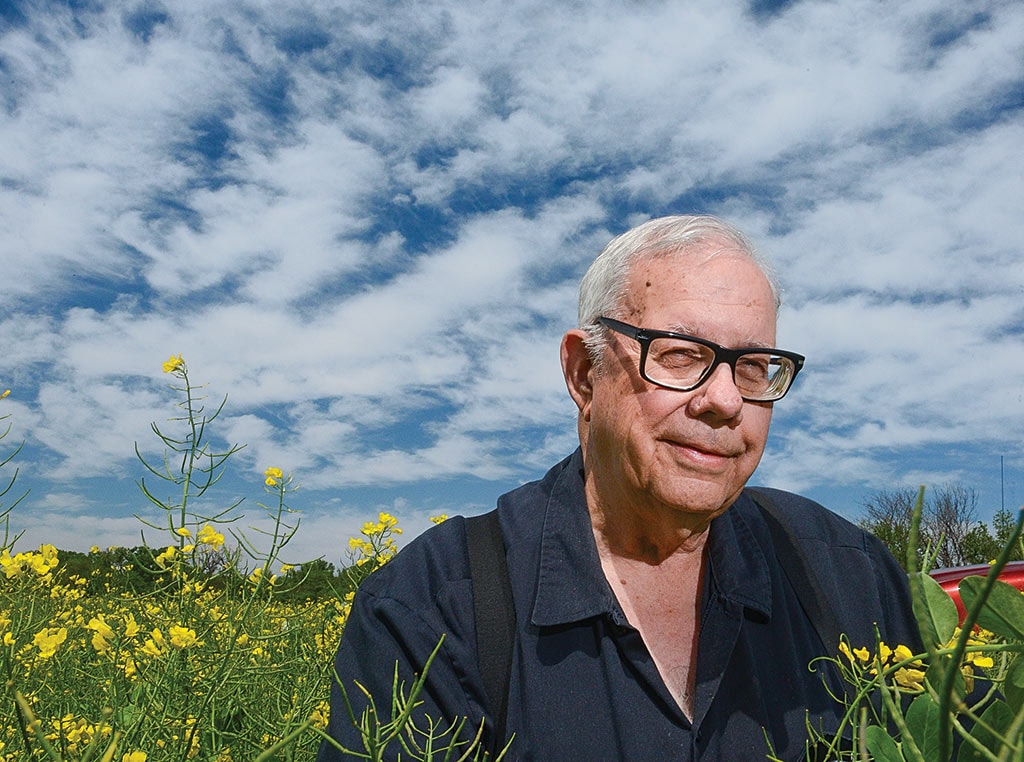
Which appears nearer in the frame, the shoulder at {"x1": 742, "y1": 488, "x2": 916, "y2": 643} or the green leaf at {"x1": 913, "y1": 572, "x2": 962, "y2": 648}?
the green leaf at {"x1": 913, "y1": 572, "x2": 962, "y2": 648}

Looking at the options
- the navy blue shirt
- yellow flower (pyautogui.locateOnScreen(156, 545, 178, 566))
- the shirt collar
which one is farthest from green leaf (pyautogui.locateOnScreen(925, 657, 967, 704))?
yellow flower (pyautogui.locateOnScreen(156, 545, 178, 566))

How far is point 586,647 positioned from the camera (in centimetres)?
207

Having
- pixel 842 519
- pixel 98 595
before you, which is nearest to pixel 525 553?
pixel 842 519

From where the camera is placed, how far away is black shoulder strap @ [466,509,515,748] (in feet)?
6.42

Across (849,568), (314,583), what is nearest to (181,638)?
(849,568)

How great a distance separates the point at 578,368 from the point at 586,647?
2.33 ft

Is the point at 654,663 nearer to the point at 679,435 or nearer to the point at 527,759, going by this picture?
the point at 527,759

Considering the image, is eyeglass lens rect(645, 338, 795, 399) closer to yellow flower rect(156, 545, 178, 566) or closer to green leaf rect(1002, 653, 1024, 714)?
yellow flower rect(156, 545, 178, 566)

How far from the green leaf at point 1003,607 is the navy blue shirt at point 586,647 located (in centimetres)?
158

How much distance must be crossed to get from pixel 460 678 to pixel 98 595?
4.50 meters

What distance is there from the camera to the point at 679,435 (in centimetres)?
205

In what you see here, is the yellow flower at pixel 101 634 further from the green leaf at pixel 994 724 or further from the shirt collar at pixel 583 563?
the green leaf at pixel 994 724

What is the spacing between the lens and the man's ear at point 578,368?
2.37 meters

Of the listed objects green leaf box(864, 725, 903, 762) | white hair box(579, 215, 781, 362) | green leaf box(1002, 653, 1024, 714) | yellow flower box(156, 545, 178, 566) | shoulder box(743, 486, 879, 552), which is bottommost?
green leaf box(864, 725, 903, 762)
